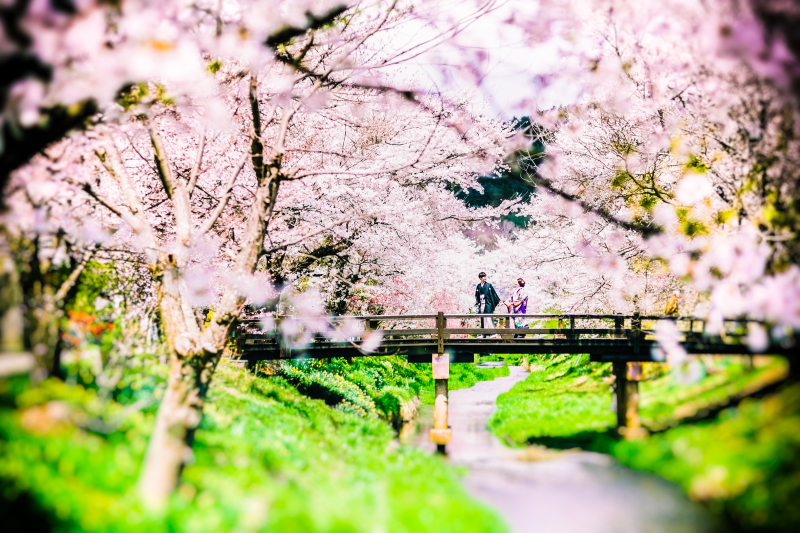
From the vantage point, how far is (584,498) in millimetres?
5328

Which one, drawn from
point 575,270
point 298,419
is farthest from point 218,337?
point 575,270

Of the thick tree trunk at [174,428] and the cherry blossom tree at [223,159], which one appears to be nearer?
the thick tree trunk at [174,428]

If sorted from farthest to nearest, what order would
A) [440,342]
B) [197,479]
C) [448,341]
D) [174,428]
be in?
[448,341] < [440,342] < [174,428] < [197,479]

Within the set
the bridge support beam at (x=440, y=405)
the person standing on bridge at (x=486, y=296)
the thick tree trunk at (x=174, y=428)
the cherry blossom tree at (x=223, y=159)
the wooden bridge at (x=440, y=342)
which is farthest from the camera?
the person standing on bridge at (x=486, y=296)

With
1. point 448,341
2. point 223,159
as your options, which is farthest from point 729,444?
point 223,159

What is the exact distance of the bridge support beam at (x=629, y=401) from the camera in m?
6.26

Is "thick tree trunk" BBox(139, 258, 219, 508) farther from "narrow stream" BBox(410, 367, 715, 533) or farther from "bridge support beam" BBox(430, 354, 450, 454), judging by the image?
"bridge support beam" BBox(430, 354, 450, 454)

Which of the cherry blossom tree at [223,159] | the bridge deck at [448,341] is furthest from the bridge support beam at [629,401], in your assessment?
the cherry blossom tree at [223,159]

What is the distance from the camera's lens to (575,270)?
2008cm

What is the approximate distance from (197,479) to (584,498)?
11.7 feet

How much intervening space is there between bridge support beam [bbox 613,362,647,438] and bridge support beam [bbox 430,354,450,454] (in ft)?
15.6

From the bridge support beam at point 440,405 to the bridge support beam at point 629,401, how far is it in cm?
476

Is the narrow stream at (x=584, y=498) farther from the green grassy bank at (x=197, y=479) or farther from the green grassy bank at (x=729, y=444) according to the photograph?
the green grassy bank at (x=197, y=479)

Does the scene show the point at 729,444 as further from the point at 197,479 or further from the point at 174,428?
the point at 174,428
